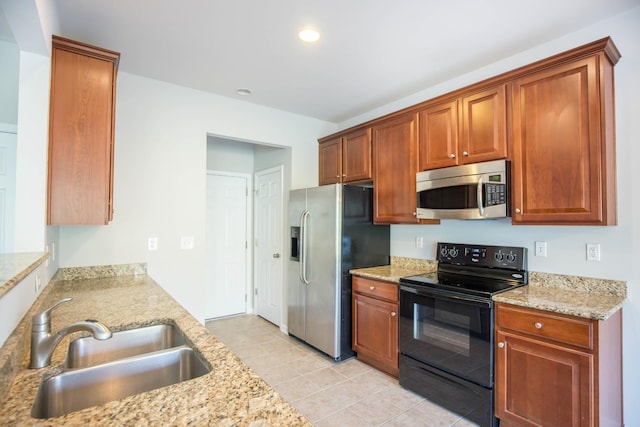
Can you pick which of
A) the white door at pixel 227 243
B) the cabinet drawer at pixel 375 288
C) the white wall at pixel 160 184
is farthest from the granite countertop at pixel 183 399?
the white door at pixel 227 243

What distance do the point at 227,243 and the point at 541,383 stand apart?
3608 millimetres

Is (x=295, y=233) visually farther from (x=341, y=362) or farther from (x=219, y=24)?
(x=219, y=24)

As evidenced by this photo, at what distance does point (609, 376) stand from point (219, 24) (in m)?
3.09

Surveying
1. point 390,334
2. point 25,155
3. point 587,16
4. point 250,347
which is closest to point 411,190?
point 390,334

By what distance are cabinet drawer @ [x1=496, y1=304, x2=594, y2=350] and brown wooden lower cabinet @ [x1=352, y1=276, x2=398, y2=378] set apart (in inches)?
34.3

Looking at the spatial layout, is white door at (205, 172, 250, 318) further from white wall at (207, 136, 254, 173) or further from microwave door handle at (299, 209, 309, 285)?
microwave door handle at (299, 209, 309, 285)

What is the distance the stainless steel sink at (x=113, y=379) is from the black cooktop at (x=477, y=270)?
68.2 inches

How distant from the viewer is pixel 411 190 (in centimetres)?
284

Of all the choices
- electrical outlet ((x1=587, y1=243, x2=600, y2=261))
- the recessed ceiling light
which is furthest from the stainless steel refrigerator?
electrical outlet ((x1=587, y1=243, x2=600, y2=261))

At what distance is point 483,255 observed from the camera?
259 centimetres

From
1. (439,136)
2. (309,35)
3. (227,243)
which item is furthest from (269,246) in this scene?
(309,35)

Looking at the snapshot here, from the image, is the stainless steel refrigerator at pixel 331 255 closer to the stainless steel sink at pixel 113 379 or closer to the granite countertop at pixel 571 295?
the granite countertop at pixel 571 295

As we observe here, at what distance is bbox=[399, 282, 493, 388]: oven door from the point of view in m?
2.05

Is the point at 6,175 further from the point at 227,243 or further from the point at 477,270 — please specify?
the point at 477,270
